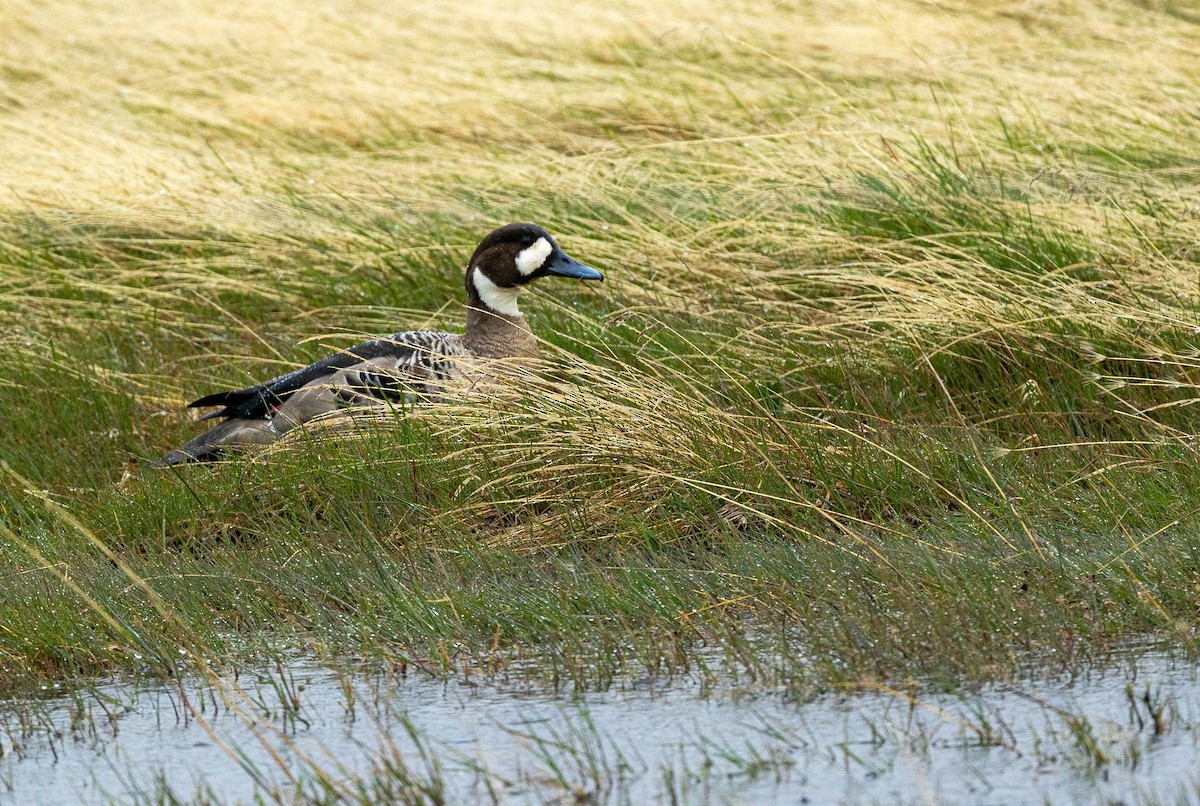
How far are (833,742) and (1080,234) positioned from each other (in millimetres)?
3676

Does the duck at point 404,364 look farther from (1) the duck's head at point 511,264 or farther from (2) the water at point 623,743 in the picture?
(2) the water at point 623,743

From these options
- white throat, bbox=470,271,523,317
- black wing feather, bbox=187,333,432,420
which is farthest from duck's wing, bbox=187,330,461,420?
white throat, bbox=470,271,523,317

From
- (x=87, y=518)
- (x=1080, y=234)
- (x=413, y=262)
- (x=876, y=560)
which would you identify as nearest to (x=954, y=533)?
(x=876, y=560)

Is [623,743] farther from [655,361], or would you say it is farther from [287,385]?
[287,385]

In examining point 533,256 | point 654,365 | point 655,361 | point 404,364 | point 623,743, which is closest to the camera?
point 623,743

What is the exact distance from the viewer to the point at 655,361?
5.80m

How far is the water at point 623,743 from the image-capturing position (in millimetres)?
3281

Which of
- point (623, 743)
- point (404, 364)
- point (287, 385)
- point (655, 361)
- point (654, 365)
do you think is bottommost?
point (287, 385)

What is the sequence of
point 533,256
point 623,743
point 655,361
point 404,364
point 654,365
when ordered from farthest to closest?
point 533,256, point 404,364, point 654,365, point 655,361, point 623,743

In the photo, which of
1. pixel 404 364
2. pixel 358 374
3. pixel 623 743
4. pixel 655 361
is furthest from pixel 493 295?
pixel 623 743

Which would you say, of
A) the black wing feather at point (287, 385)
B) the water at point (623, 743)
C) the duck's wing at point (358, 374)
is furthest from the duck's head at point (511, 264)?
the water at point (623, 743)

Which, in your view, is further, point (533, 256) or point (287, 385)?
point (533, 256)

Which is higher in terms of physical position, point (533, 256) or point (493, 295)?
point (533, 256)

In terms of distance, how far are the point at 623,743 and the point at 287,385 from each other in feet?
10.8
